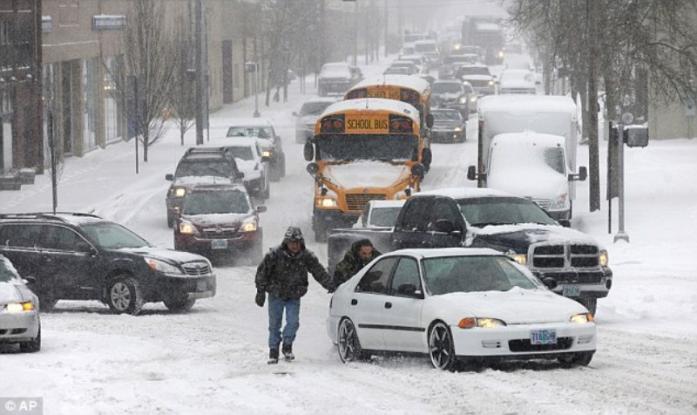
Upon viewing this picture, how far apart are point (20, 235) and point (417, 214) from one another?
6530mm

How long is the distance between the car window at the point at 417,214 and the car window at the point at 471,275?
19.7 ft

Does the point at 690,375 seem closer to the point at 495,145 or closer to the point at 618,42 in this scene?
the point at 495,145

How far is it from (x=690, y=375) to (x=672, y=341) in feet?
11.1

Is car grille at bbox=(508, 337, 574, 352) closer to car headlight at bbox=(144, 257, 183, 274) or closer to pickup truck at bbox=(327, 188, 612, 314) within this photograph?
pickup truck at bbox=(327, 188, 612, 314)

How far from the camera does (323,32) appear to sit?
4675 inches

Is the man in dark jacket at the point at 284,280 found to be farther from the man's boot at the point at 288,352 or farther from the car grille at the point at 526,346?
the car grille at the point at 526,346

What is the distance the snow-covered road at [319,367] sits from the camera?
47.9 ft

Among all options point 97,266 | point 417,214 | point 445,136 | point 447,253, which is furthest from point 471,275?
point 445,136

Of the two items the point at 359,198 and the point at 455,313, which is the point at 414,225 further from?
the point at 359,198

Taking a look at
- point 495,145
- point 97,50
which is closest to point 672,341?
point 495,145

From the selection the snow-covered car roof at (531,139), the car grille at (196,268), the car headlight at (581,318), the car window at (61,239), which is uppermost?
the snow-covered car roof at (531,139)

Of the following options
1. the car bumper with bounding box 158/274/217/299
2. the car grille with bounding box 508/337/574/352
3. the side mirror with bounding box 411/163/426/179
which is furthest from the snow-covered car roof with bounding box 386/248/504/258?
the side mirror with bounding box 411/163/426/179

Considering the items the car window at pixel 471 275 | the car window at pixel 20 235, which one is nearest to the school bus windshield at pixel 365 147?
the car window at pixel 20 235

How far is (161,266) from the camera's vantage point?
1007 inches
